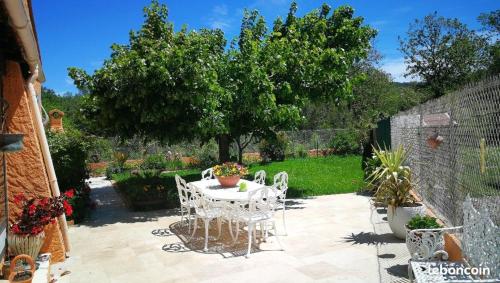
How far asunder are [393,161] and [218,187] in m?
3.16

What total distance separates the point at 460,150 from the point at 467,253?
5.58 feet

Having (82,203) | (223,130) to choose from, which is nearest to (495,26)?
(223,130)

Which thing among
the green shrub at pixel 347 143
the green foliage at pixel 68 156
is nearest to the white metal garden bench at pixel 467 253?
the green foliage at pixel 68 156

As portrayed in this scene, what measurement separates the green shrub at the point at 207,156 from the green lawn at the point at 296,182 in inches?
79.3

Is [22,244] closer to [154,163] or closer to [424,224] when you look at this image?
[424,224]

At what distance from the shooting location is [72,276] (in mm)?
5363

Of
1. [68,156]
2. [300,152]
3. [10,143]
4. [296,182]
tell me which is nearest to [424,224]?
[10,143]

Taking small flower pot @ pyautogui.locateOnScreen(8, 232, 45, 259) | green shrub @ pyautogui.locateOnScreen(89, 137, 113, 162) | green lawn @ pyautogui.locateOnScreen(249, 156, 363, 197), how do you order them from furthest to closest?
green shrub @ pyautogui.locateOnScreen(89, 137, 113, 162) → green lawn @ pyautogui.locateOnScreen(249, 156, 363, 197) → small flower pot @ pyautogui.locateOnScreen(8, 232, 45, 259)

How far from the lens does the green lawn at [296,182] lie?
10109 mm

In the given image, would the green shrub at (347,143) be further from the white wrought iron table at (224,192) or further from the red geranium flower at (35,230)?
the red geranium flower at (35,230)

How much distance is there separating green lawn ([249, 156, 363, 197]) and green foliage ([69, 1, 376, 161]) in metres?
2.09

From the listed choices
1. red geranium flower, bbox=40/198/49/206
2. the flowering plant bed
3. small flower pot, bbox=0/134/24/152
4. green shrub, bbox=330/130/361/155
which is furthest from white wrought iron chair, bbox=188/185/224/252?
green shrub, bbox=330/130/361/155

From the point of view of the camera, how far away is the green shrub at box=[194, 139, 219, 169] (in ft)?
62.0

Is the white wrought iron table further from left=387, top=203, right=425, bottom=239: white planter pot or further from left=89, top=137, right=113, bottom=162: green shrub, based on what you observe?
left=89, top=137, right=113, bottom=162: green shrub
